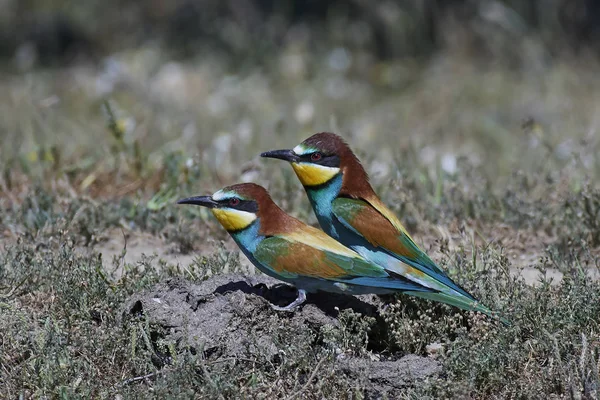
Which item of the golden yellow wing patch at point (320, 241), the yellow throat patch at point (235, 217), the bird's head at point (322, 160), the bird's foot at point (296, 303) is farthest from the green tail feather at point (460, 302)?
the yellow throat patch at point (235, 217)

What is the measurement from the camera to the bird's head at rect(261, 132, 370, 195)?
3531 mm

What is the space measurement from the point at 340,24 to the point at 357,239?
595 centimetres

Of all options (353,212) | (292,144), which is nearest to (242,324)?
(353,212)

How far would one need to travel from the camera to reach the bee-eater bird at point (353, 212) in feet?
11.3

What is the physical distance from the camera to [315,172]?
11.6 feet

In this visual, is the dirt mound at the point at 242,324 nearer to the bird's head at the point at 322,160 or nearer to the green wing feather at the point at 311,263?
the green wing feather at the point at 311,263

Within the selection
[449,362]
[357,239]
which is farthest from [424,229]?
[449,362]

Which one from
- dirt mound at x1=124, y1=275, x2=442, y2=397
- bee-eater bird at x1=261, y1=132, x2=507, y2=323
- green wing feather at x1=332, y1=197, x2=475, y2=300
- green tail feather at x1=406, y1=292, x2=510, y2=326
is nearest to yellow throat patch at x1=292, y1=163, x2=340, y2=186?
bee-eater bird at x1=261, y1=132, x2=507, y2=323

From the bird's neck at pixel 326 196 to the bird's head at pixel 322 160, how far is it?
0.01 meters

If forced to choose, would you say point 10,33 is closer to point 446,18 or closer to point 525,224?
point 446,18

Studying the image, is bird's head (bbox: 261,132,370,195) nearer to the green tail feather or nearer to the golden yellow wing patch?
the golden yellow wing patch

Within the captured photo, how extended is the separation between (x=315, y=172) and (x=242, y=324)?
0.64 metres

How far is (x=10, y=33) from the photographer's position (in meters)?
9.77

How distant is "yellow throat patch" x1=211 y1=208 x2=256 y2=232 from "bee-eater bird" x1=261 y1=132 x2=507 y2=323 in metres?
0.30
